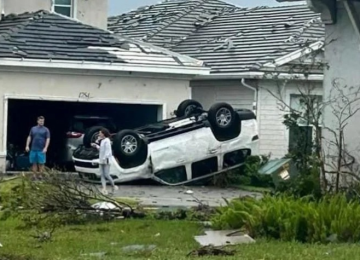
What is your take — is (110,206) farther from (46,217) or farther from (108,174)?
(108,174)

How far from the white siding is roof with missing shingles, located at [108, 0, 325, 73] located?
614 millimetres

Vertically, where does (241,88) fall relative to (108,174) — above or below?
above

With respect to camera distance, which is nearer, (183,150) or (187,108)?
(183,150)

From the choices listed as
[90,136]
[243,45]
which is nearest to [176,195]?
[90,136]

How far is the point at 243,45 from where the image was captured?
3497 centimetres

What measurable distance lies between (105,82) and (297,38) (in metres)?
6.84

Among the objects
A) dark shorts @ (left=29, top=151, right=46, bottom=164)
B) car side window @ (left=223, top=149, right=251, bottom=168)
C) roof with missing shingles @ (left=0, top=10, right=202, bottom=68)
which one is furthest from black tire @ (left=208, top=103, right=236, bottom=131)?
dark shorts @ (left=29, top=151, right=46, bottom=164)

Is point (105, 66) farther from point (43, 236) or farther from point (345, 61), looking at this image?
point (43, 236)

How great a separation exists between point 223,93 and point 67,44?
5.48 m

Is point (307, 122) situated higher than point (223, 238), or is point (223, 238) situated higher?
point (307, 122)

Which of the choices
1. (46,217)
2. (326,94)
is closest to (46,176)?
(46,217)

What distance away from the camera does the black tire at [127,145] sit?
27.2 metres

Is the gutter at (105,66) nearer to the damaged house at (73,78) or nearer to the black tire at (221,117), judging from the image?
the damaged house at (73,78)

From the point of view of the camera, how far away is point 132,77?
30875mm
